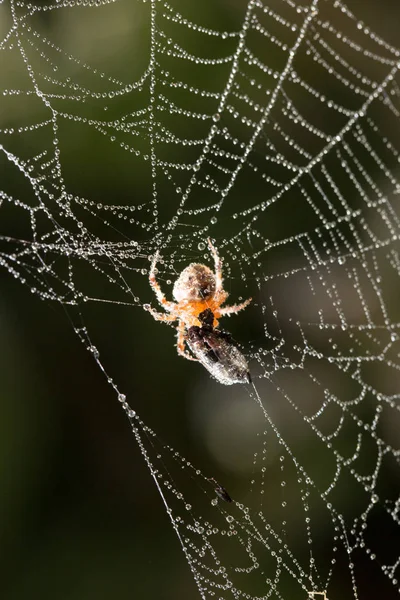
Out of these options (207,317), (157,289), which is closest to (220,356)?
(207,317)

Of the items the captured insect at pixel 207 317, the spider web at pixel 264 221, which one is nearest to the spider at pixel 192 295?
the captured insect at pixel 207 317

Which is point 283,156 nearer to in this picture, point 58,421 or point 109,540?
point 58,421

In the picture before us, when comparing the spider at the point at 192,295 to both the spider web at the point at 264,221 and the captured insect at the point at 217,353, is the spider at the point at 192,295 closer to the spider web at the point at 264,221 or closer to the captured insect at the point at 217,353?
the captured insect at the point at 217,353

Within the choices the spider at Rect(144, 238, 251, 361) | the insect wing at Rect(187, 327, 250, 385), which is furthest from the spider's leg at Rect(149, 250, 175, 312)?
the insect wing at Rect(187, 327, 250, 385)

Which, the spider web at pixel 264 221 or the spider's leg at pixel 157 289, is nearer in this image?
the spider's leg at pixel 157 289

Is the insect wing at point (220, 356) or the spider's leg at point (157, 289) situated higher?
the spider's leg at point (157, 289)

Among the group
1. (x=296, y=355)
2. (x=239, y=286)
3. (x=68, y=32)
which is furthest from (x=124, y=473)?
(x=68, y=32)
